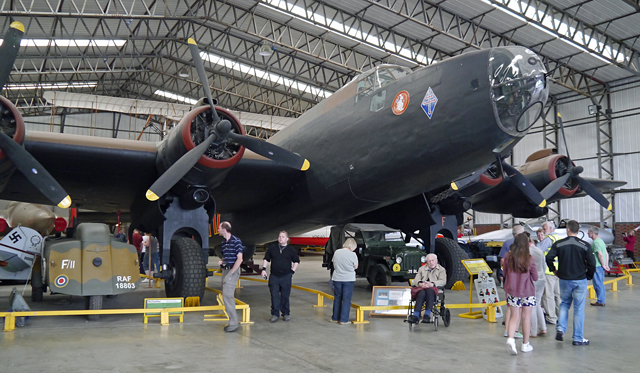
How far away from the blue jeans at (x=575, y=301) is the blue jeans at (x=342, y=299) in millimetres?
2937

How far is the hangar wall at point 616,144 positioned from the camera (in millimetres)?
25750

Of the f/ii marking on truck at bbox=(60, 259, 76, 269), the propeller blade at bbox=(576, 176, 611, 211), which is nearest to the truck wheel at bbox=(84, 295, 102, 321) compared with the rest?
the f/ii marking on truck at bbox=(60, 259, 76, 269)

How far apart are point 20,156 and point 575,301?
328 inches

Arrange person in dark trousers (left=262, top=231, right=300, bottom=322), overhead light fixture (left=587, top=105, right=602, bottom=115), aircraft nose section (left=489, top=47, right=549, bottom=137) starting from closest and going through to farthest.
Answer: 1. aircraft nose section (left=489, top=47, right=549, bottom=137)
2. person in dark trousers (left=262, top=231, right=300, bottom=322)
3. overhead light fixture (left=587, top=105, right=602, bottom=115)

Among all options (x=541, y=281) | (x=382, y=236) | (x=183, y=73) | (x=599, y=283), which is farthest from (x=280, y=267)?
(x=183, y=73)

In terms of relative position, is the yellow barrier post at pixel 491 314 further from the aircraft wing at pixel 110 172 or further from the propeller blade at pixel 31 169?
the propeller blade at pixel 31 169

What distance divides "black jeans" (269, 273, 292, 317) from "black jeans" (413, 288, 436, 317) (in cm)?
203

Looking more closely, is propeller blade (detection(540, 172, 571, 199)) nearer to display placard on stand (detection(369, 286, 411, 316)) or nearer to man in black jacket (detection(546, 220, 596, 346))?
display placard on stand (detection(369, 286, 411, 316))

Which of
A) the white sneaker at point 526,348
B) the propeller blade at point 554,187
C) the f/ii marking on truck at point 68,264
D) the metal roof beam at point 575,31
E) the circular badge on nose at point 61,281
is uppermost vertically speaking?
the metal roof beam at point 575,31

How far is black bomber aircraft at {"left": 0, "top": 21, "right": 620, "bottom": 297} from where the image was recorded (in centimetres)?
720

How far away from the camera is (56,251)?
768 cm

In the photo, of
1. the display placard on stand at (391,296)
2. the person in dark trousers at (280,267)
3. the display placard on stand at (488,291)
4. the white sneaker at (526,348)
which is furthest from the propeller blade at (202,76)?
the white sneaker at (526,348)

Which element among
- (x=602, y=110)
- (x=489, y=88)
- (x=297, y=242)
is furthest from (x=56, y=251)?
(x=602, y=110)

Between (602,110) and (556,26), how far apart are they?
9.46m
